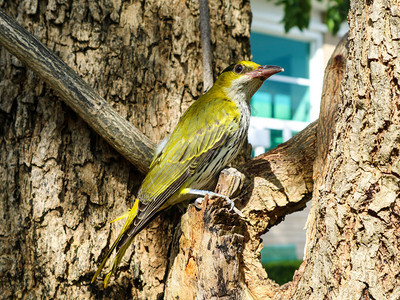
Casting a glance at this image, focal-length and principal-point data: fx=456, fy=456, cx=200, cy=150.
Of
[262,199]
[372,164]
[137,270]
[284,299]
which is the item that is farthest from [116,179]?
[372,164]

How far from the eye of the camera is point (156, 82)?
3070 millimetres

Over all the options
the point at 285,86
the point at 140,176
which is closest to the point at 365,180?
the point at 140,176

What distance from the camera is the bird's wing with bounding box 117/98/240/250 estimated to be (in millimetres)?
2736

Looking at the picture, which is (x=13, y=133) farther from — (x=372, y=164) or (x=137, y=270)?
(x=372, y=164)

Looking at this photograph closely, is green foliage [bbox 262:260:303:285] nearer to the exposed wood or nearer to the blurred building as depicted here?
the exposed wood

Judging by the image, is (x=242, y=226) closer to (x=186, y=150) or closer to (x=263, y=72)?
(x=186, y=150)

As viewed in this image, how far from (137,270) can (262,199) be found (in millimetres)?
894

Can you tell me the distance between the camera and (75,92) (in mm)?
2660

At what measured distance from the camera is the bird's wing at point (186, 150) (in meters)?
2.74

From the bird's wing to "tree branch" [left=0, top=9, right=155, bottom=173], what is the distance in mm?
148

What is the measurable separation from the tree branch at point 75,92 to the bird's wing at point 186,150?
0.49 feet

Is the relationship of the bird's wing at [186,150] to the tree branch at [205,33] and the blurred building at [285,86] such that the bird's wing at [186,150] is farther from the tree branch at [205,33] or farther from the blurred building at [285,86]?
the blurred building at [285,86]

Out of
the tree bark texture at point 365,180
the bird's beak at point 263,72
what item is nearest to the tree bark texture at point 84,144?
the bird's beak at point 263,72

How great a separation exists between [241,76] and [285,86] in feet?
26.6
